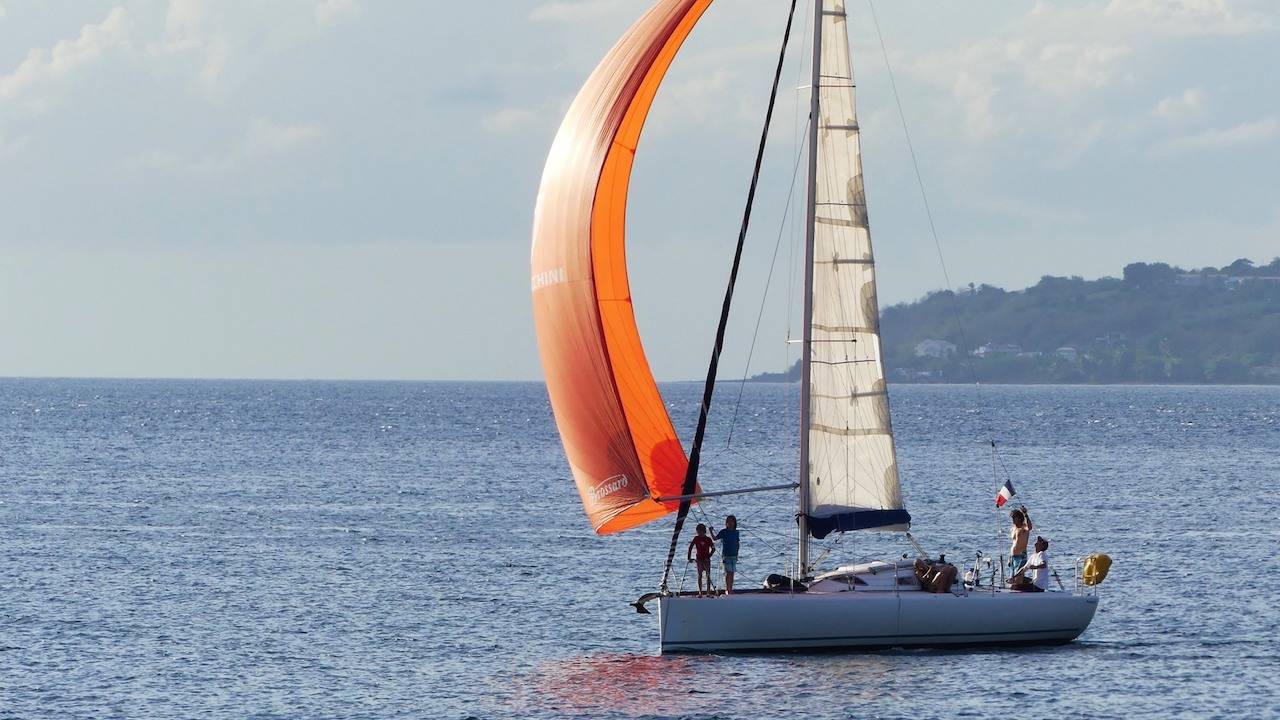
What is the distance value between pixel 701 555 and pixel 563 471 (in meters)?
52.9

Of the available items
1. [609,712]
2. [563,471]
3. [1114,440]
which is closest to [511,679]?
[609,712]

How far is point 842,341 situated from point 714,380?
3.29 metres

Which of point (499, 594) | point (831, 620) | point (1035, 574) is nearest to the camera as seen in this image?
point (831, 620)

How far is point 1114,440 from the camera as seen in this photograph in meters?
112

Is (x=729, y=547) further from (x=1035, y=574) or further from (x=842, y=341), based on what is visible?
(x=1035, y=574)

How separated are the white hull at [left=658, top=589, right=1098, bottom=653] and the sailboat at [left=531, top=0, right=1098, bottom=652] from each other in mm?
24

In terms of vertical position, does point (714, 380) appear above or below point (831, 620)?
above

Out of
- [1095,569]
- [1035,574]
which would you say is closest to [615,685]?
[1035,574]

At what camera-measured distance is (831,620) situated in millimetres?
29422

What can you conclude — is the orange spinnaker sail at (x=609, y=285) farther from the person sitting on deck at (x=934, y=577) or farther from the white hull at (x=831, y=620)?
the person sitting on deck at (x=934, y=577)

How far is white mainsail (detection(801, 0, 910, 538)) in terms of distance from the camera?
99.9 ft

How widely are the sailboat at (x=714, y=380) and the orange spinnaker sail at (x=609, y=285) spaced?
24mm

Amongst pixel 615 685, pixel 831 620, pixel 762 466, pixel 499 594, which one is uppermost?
pixel 831 620

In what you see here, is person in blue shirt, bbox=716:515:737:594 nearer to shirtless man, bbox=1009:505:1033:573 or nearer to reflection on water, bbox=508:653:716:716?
reflection on water, bbox=508:653:716:716
